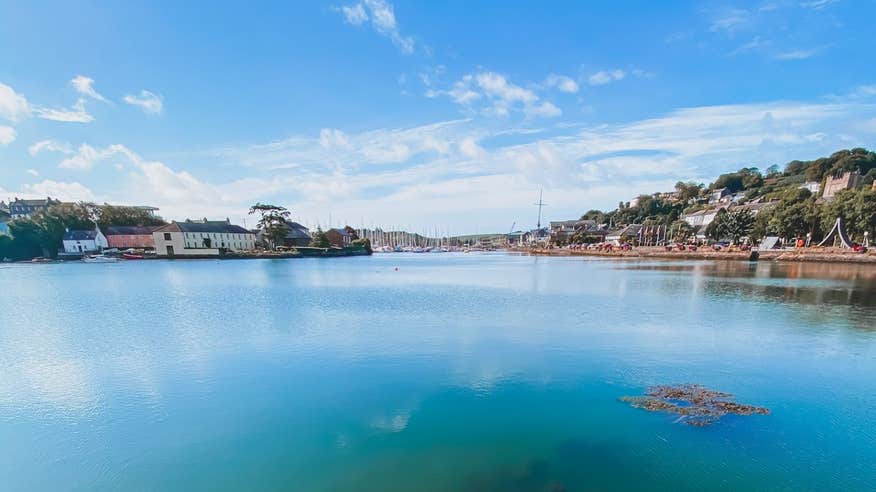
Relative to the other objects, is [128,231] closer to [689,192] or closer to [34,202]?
[34,202]

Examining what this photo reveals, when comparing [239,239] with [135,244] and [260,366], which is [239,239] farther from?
[260,366]

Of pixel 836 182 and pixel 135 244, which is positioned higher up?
pixel 836 182

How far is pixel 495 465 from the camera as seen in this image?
6.02 metres

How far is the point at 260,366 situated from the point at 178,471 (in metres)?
4.91

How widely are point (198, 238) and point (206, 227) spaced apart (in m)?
3.34

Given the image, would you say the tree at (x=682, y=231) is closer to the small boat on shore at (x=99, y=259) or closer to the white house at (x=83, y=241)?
the small boat on shore at (x=99, y=259)

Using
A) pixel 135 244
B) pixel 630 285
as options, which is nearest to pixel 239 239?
pixel 135 244

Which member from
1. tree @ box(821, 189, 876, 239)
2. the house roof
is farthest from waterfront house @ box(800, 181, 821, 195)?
the house roof

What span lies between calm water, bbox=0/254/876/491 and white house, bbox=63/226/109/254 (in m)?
70.5

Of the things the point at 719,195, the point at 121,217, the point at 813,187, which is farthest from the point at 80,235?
the point at 719,195

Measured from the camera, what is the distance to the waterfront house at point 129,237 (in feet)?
249

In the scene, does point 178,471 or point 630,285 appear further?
point 630,285

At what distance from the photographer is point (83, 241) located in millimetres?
70438

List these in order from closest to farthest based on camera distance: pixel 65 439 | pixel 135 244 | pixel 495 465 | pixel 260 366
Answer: pixel 495 465
pixel 65 439
pixel 260 366
pixel 135 244
